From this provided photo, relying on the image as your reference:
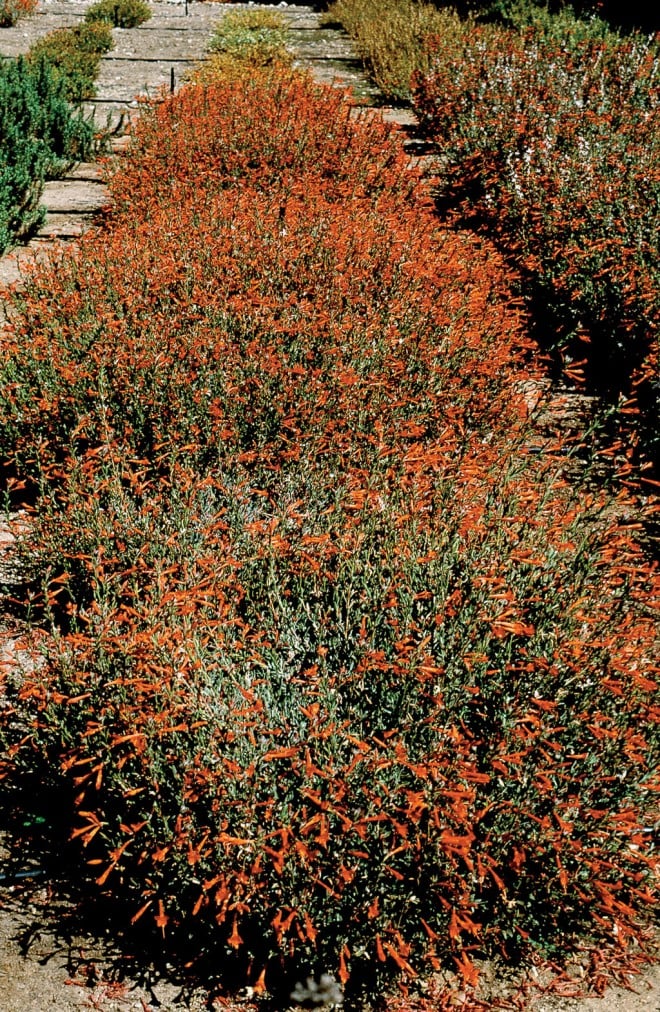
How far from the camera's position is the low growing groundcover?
7.78 ft

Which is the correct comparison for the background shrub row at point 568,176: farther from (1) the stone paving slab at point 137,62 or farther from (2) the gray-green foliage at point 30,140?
(2) the gray-green foliage at point 30,140

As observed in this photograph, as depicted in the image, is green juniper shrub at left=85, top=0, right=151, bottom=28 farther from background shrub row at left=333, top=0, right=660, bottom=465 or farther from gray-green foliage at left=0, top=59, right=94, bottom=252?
background shrub row at left=333, top=0, right=660, bottom=465

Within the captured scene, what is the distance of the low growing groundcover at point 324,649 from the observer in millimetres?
2371

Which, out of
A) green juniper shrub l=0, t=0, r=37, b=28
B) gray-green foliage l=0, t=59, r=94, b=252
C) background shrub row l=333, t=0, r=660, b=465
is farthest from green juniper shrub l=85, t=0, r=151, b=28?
background shrub row l=333, t=0, r=660, b=465

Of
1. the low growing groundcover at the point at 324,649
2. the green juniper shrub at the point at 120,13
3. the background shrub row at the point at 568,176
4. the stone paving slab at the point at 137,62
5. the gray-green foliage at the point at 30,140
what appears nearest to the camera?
the low growing groundcover at the point at 324,649

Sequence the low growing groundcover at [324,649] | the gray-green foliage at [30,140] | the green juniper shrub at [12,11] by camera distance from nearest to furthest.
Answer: the low growing groundcover at [324,649], the gray-green foliage at [30,140], the green juniper shrub at [12,11]

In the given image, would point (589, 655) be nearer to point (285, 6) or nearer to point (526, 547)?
point (526, 547)

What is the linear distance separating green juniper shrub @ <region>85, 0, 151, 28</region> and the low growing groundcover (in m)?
16.6

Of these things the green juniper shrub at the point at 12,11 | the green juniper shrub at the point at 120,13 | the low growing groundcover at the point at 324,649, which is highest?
the green juniper shrub at the point at 120,13

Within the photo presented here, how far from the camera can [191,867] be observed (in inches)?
95.3

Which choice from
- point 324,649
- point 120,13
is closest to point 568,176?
point 324,649

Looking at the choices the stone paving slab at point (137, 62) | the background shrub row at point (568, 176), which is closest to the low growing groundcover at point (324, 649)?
the background shrub row at point (568, 176)

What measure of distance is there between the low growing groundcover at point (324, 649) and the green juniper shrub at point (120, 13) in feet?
54.6

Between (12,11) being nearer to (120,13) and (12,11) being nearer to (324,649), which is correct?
(120,13)
